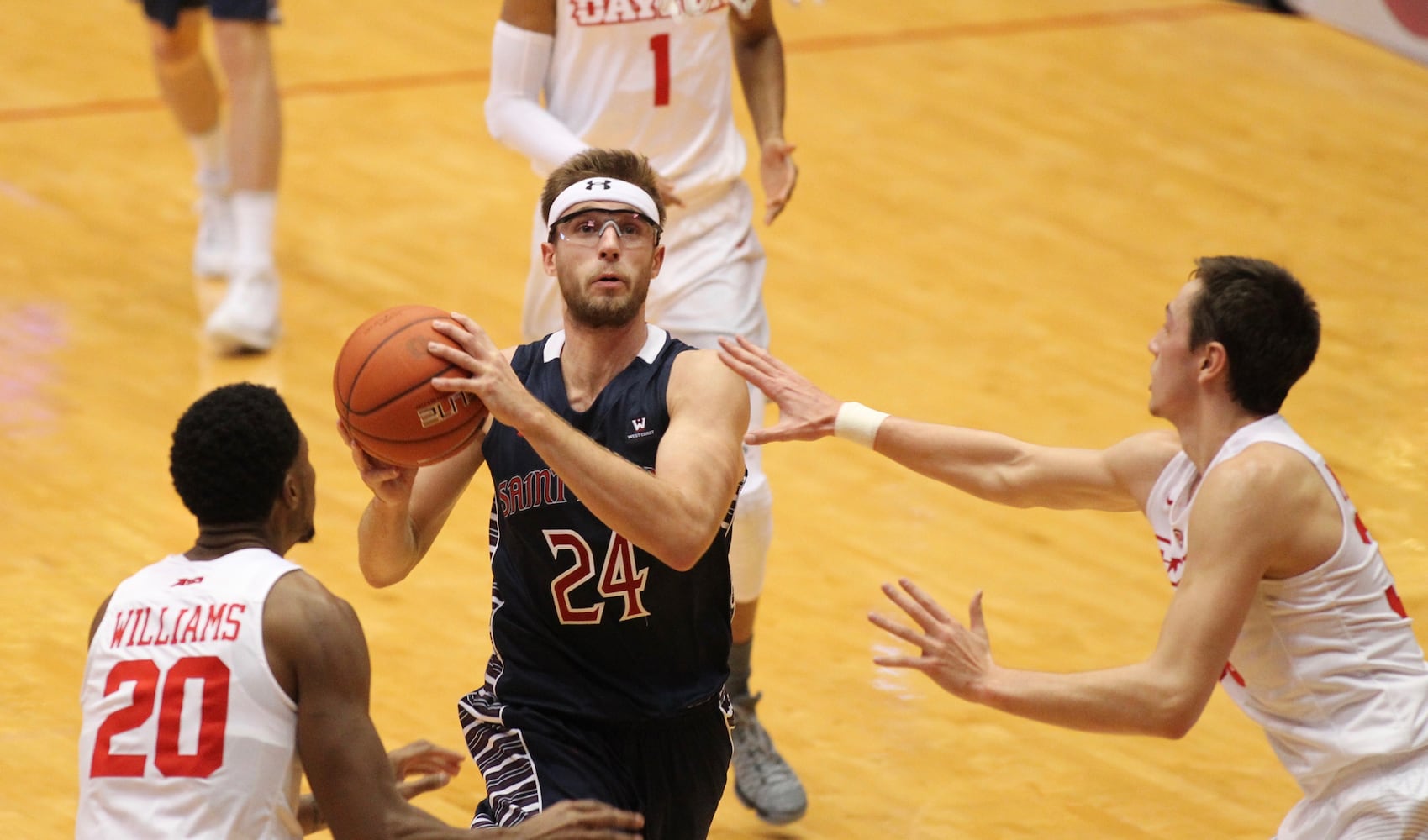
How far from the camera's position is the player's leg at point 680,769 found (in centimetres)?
366

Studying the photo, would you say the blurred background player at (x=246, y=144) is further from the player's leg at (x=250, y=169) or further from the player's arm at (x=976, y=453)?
the player's arm at (x=976, y=453)

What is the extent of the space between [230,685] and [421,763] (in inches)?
24.7

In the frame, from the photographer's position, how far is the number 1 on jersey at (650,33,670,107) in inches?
194

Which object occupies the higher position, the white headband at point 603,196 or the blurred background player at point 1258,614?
the white headband at point 603,196

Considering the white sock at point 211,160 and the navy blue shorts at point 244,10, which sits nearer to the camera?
the navy blue shorts at point 244,10

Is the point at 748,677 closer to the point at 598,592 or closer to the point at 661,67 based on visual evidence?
the point at 598,592

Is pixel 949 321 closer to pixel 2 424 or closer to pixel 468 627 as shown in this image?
pixel 468 627

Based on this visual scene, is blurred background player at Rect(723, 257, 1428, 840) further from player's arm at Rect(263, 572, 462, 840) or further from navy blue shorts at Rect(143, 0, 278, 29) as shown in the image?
navy blue shorts at Rect(143, 0, 278, 29)

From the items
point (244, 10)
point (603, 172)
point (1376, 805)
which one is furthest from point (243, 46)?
point (1376, 805)

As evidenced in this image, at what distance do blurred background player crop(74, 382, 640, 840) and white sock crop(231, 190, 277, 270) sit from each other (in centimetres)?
442

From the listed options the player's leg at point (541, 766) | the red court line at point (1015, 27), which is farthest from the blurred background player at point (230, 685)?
the red court line at point (1015, 27)

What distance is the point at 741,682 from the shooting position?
4.92m

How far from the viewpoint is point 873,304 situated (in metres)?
8.01

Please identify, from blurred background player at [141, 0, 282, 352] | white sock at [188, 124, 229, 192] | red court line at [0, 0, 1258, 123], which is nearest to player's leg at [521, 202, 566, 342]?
blurred background player at [141, 0, 282, 352]
